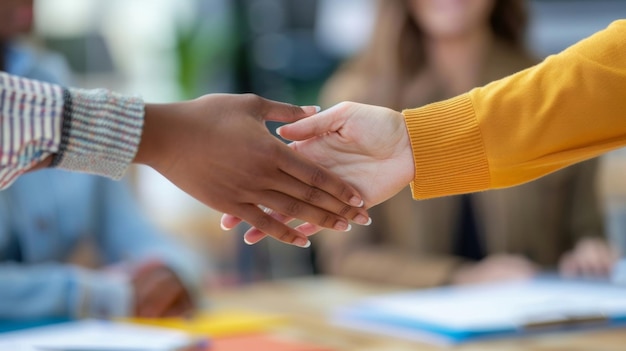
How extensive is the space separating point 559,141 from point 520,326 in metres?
0.33

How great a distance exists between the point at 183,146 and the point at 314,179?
0.14m

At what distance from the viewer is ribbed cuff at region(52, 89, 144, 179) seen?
0.84 meters

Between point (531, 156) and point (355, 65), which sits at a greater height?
point (355, 65)

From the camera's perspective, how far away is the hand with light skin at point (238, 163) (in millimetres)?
862

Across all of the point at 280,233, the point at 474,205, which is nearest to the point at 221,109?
the point at 280,233

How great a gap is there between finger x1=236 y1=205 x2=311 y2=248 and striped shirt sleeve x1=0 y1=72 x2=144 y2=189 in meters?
0.14

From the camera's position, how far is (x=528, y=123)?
93 centimetres

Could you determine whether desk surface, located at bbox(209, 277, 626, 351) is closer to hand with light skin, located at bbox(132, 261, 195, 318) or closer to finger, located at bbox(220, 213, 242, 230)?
hand with light skin, located at bbox(132, 261, 195, 318)

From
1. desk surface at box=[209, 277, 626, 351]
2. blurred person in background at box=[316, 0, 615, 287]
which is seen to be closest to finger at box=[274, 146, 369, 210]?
desk surface at box=[209, 277, 626, 351]

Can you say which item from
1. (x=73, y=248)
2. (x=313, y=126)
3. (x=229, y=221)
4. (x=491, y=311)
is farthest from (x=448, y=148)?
(x=73, y=248)

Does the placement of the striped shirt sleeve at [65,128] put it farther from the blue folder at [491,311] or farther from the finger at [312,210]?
the blue folder at [491,311]

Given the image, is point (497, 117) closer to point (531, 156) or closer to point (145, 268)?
point (531, 156)

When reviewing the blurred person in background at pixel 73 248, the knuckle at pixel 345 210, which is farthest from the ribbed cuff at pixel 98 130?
the blurred person in background at pixel 73 248

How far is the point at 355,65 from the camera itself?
230 centimetres
